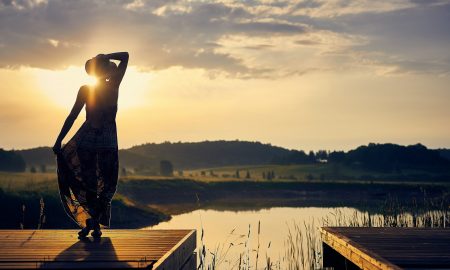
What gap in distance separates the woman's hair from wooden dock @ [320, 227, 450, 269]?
3.84 m

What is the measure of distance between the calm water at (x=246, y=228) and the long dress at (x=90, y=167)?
23.0ft

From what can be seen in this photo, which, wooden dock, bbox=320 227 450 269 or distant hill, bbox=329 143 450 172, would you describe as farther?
distant hill, bbox=329 143 450 172

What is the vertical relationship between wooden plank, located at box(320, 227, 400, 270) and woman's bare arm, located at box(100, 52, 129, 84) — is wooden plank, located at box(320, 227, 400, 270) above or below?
below

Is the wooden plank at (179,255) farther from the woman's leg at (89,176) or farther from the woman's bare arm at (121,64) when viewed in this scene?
the woman's bare arm at (121,64)

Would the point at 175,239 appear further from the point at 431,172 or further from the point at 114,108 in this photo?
the point at 431,172

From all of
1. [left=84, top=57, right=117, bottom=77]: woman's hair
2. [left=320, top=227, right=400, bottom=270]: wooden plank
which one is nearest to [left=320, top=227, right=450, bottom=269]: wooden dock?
[left=320, top=227, right=400, bottom=270]: wooden plank

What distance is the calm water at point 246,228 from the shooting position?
17.8 meters

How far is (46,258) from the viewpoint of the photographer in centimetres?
679

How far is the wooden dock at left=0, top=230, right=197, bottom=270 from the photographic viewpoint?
21.4 ft

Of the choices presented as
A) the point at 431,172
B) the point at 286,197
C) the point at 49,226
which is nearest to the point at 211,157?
the point at 431,172

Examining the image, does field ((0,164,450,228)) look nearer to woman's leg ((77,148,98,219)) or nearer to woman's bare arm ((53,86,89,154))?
woman's leg ((77,148,98,219))

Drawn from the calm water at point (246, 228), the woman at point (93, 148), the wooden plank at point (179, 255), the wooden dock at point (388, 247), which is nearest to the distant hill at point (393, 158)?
the calm water at point (246, 228)

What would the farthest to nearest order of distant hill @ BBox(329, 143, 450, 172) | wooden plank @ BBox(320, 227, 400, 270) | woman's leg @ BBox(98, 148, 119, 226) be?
distant hill @ BBox(329, 143, 450, 172) → woman's leg @ BBox(98, 148, 119, 226) → wooden plank @ BBox(320, 227, 400, 270)

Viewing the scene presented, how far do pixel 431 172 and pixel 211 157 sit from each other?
52.2 meters
